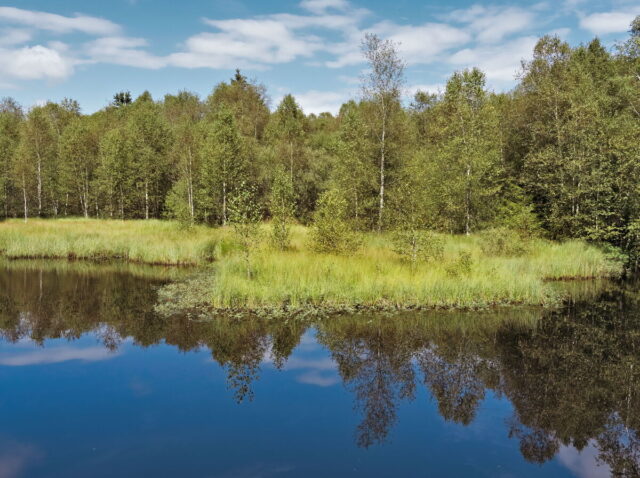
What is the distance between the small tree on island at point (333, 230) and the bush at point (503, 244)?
362 inches

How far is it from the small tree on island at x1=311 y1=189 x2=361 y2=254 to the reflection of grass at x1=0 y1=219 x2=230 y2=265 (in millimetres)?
10900

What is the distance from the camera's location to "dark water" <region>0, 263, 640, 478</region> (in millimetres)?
8703

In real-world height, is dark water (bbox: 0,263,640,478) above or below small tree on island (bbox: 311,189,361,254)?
below

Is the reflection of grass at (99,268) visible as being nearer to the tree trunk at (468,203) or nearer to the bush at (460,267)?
the bush at (460,267)

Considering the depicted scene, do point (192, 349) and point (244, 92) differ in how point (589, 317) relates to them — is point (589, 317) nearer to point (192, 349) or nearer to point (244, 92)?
point (192, 349)

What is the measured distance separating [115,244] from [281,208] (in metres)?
16.0

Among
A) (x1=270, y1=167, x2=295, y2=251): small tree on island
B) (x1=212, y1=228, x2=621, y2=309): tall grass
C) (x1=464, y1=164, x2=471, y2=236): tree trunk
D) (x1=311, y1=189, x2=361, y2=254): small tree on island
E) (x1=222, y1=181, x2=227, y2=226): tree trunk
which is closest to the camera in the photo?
(x1=212, y1=228, x2=621, y2=309): tall grass

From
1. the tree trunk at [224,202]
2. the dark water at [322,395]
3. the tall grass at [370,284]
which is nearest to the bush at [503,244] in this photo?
the tall grass at [370,284]

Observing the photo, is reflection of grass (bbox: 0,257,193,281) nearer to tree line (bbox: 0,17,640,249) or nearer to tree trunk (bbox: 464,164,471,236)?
tree line (bbox: 0,17,640,249)

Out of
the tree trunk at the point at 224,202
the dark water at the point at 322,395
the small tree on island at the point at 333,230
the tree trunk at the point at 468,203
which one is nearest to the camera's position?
the dark water at the point at 322,395

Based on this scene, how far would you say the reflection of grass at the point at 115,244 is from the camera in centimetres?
3080

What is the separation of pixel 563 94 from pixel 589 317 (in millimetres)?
21042

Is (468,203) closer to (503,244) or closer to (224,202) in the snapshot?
(503,244)

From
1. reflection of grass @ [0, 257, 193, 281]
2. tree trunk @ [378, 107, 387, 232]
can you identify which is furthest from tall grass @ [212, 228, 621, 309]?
tree trunk @ [378, 107, 387, 232]
